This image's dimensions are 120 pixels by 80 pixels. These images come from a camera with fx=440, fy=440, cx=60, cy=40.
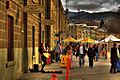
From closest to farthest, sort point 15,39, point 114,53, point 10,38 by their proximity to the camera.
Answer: point 10,38
point 15,39
point 114,53

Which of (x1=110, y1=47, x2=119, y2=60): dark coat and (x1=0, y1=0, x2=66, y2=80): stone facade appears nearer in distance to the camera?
(x1=0, y1=0, x2=66, y2=80): stone facade

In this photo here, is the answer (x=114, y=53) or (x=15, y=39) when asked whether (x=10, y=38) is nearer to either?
(x=15, y=39)

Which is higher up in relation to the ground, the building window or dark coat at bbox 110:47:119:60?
the building window

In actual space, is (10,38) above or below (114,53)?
above

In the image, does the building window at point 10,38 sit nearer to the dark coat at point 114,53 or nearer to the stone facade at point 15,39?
the stone facade at point 15,39

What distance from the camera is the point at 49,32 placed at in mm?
43531

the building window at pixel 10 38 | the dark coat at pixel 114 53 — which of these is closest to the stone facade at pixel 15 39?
the building window at pixel 10 38

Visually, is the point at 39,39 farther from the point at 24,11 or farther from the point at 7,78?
the point at 7,78

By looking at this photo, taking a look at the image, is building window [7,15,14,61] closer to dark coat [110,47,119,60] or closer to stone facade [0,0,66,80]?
stone facade [0,0,66,80]

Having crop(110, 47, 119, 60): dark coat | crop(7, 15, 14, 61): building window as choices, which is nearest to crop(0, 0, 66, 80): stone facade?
crop(7, 15, 14, 61): building window

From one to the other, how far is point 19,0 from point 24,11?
0.84 metres

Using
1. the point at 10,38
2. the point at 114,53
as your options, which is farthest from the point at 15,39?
the point at 114,53

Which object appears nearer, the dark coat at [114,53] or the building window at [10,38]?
the building window at [10,38]

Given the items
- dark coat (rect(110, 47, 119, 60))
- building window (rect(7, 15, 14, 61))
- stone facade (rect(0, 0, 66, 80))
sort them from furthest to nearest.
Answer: dark coat (rect(110, 47, 119, 60))
building window (rect(7, 15, 14, 61))
stone facade (rect(0, 0, 66, 80))
